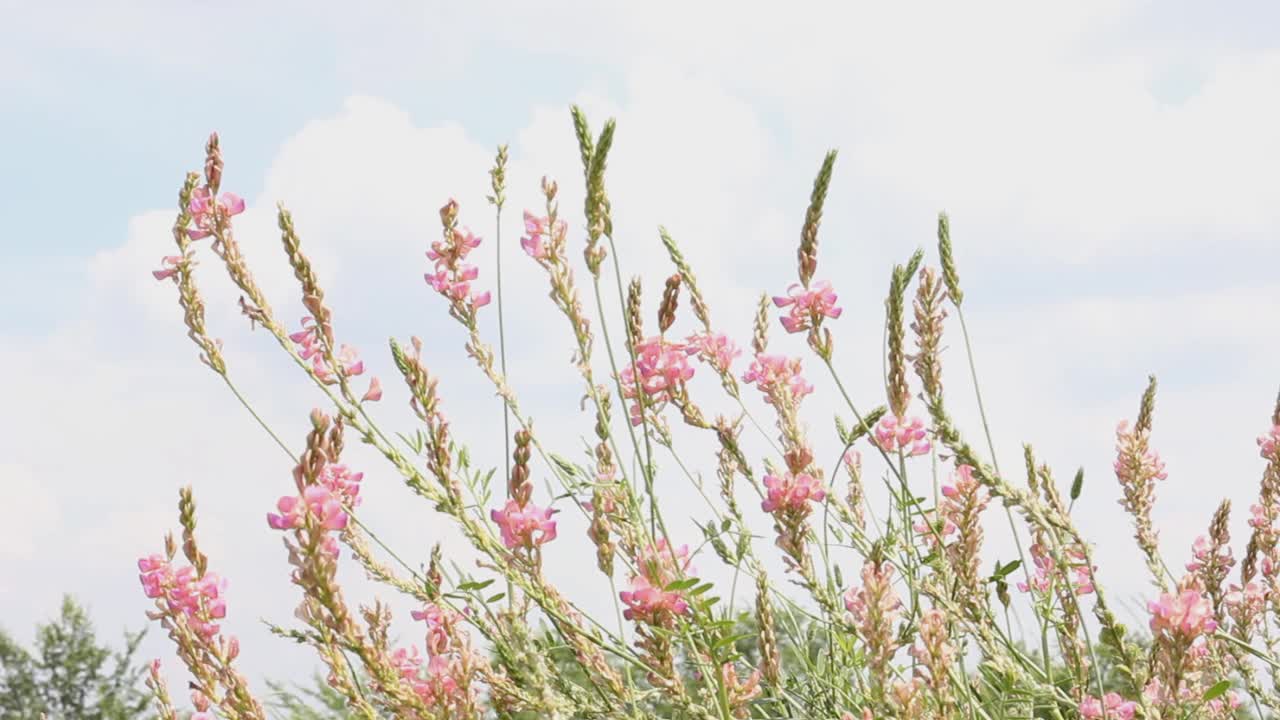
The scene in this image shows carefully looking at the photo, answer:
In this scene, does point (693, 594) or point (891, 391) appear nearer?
point (693, 594)

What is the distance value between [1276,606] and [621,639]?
2.33 meters

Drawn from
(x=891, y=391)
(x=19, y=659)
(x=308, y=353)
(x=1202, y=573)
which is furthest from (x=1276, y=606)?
(x=19, y=659)

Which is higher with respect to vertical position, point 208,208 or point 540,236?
Result: point 208,208

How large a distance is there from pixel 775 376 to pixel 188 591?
1.25 metres

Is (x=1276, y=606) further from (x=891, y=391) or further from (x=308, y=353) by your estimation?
(x=308, y=353)

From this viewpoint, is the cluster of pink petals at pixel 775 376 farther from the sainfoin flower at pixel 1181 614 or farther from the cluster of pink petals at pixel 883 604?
the sainfoin flower at pixel 1181 614

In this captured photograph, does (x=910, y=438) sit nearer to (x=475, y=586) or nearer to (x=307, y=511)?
(x=475, y=586)

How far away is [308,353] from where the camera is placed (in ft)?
10.4

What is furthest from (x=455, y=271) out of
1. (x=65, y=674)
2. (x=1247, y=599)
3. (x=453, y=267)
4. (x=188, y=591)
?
(x=65, y=674)

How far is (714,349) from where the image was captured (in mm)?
3230

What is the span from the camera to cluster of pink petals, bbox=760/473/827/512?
2371 mm

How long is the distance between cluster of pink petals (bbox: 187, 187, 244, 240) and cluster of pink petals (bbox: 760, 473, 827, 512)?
4.94 ft

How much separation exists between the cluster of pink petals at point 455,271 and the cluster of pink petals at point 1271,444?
233 centimetres

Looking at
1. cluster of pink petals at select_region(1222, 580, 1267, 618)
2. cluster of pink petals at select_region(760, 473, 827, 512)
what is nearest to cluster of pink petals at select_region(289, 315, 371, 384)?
cluster of pink petals at select_region(760, 473, 827, 512)
